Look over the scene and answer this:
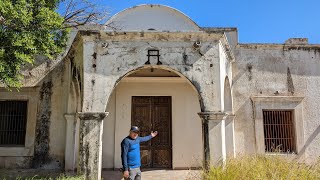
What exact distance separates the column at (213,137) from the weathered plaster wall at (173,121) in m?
2.91

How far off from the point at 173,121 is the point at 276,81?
140 inches

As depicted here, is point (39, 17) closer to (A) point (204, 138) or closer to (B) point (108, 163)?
(A) point (204, 138)

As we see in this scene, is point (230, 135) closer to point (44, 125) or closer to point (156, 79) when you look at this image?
point (156, 79)

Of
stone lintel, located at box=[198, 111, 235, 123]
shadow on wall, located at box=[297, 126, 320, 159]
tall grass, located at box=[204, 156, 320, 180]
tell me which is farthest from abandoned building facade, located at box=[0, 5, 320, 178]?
tall grass, located at box=[204, 156, 320, 180]

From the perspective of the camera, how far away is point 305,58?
398 inches

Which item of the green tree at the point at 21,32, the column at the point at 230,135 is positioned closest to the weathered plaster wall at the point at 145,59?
the green tree at the point at 21,32

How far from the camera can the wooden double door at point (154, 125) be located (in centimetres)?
979

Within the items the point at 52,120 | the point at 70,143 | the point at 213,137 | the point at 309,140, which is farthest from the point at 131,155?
the point at 309,140

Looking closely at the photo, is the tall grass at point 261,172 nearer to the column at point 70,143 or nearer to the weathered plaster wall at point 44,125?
the column at point 70,143

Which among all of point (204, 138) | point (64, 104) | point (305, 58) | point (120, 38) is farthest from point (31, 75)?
point (305, 58)

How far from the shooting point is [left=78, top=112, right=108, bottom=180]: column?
6.58 meters

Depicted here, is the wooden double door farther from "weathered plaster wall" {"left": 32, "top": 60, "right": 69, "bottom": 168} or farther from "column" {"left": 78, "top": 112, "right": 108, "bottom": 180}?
"column" {"left": 78, "top": 112, "right": 108, "bottom": 180}

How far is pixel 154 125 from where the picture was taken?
991cm

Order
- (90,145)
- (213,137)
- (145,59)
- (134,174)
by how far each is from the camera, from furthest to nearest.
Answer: (145,59) → (213,137) → (90,145) → (134,174)
